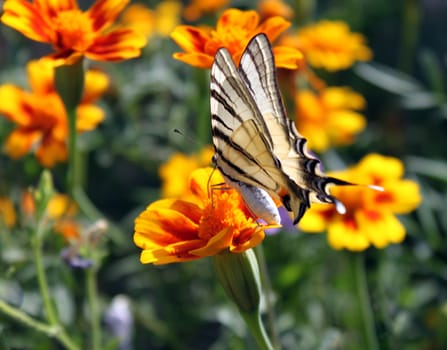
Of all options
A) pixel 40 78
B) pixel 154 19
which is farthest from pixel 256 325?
pixel 154 19

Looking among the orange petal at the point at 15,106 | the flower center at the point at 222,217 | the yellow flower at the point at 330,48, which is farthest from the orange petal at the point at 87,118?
the yellow flower at the point at 330,48

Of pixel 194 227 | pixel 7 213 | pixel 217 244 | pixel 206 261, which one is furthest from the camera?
pixel 206 261

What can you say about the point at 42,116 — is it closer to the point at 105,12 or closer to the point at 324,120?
the point at 105,12

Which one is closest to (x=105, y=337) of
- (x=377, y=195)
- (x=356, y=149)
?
(x=377, y=195)

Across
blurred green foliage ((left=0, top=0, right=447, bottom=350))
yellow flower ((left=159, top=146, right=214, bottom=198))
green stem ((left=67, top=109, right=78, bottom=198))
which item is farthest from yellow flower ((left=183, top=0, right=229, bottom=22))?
green stem ((left=67, top=109, right=78, bottom=198))

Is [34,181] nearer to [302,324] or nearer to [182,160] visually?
[182,160]

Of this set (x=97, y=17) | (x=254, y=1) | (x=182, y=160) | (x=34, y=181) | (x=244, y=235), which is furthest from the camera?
(x=254, y=1)
